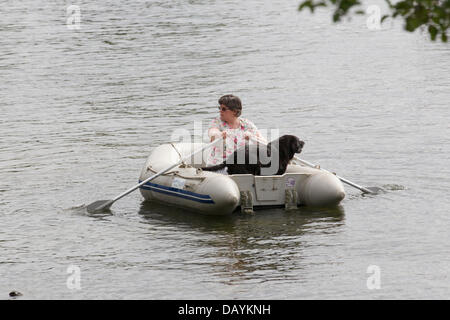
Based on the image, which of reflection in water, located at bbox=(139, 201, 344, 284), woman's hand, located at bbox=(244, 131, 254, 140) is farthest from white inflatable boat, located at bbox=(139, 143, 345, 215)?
woman's hand, located at bbox=(244, 131, 254, 140)

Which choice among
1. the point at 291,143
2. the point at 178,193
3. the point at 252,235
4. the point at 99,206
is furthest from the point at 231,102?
the point at 99,206

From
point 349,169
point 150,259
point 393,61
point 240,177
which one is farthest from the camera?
point 393,61

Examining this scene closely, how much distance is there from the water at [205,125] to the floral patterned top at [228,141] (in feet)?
2.49

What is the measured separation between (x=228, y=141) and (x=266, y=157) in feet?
1.89

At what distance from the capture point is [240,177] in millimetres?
11656

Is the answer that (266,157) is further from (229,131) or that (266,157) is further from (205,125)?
(205,125)

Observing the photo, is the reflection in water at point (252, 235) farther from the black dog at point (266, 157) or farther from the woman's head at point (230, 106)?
the woman's head at point (230, 106)

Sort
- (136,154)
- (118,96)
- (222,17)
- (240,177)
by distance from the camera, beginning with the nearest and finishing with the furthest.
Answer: (240,177) → (136,154) → (118,96) → (222,17)

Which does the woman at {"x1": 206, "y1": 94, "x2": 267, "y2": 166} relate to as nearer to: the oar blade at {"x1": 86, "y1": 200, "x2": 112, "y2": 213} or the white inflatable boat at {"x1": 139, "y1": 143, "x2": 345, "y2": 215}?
the white inflatable boat at {"x1": 139, "y1": 143, "x2": 345, "y2": 215}

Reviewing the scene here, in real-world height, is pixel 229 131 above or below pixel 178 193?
above

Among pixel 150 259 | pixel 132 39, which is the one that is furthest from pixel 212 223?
pixel 132 39

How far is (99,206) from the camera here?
41.2 feet

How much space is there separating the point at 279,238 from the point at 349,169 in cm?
374

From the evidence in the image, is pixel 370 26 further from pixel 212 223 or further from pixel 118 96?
pixel 212 223
